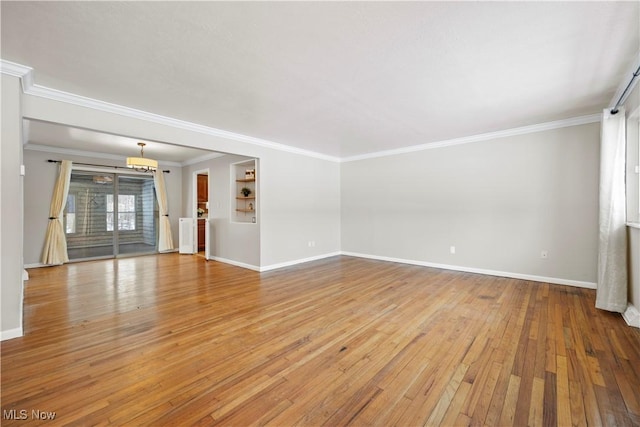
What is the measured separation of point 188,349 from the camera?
7.39 ft

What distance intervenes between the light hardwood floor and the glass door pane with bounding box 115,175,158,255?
3375mm

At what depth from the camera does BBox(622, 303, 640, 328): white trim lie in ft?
8.62

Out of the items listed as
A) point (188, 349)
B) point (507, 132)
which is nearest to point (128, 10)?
point (188, 349)

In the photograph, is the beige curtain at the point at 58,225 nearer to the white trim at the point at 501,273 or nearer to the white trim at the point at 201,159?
the white trim at the point at 201,159

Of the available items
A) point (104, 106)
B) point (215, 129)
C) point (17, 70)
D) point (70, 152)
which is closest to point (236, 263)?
point (215, 129)

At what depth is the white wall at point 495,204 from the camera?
153 inches

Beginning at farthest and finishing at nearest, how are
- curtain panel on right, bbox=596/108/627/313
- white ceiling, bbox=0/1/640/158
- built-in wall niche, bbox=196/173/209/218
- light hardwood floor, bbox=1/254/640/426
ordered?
built-in wall niche, bbox=196/173/209/218
curtain panel on right, bbox=596/108/627/313
white ceiling, bbox=0/1/640/158
light hardwood floor, bbox=1/254/640/426

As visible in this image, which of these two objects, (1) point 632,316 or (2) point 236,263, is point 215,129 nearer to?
(2) point 236,263

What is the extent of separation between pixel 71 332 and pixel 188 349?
135 centimetres

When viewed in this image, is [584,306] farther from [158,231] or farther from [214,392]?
[158,231]

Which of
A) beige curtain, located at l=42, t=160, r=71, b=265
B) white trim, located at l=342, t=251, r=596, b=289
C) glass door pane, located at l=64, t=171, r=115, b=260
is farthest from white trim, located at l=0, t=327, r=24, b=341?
white trim, located at l=342, t=251, r=596, b=289

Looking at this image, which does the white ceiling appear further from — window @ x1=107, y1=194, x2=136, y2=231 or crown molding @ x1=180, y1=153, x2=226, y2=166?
window @ x1=107, y1=194, x2=136, y2=231

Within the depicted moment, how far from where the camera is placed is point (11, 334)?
2.44 metres

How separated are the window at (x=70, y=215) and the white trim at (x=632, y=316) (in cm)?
969
